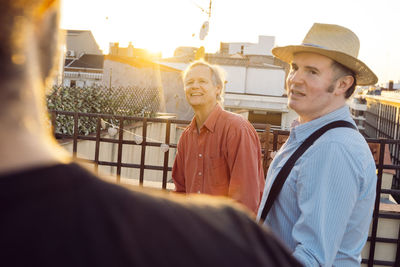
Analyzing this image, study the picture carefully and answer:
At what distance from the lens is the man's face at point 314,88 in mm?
2129

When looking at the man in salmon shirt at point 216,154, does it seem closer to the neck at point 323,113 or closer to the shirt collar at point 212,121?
the shirt collar at point 212,121

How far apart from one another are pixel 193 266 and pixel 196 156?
9.21 ft

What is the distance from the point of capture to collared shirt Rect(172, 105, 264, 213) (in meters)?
3.15

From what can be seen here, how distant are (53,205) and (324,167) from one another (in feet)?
4.63

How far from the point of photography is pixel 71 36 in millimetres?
45656

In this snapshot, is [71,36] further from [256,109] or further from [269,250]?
[269,250]

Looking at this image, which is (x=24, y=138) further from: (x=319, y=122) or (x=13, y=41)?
(x=319, y=122)

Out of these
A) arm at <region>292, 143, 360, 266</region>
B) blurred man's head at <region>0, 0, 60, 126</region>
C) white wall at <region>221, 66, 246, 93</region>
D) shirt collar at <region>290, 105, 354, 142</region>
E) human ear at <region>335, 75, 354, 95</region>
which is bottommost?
arm at <region>292, 143, 360, 266</region>

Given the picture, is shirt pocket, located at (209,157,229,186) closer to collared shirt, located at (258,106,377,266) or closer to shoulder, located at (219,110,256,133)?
shoulder, located at (219,110,256,133)

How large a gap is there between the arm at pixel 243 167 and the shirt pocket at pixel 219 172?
0.07 m

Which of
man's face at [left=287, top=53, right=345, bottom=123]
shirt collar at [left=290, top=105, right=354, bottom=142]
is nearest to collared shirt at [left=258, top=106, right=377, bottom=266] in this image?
shirt collar at [left=290, top=105, right=354, bottom=142]

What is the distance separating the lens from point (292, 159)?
6.40 ft

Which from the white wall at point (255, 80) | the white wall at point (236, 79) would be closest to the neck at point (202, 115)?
the white wall at point (255, 80)

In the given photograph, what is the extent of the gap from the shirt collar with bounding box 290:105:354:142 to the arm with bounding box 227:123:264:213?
→ 110 centimetres
